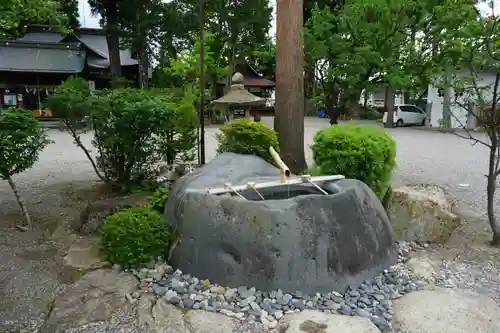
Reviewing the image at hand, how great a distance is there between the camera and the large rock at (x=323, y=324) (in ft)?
9.10

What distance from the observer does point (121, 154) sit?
5973 millimetres

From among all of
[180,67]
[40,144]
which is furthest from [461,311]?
[180,67]

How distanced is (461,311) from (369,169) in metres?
2.14

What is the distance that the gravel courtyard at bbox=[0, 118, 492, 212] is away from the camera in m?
7.21

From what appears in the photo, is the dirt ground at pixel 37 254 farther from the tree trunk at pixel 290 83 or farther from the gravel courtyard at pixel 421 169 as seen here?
the tree trunk at pixel 290 83

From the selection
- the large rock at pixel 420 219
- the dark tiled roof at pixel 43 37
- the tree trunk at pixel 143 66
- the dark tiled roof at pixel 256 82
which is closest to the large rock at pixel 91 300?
the large rock at pixel 420 219

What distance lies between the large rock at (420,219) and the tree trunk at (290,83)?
205 cm

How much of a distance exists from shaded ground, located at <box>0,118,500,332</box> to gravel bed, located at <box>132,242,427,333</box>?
2.61ft

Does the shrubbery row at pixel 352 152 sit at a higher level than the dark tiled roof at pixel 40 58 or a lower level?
lower

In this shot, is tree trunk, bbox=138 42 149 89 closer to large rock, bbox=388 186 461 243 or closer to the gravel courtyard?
the gravel courtyard

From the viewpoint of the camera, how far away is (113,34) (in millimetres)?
22016

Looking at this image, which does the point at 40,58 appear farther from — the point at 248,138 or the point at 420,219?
the point at 420,219

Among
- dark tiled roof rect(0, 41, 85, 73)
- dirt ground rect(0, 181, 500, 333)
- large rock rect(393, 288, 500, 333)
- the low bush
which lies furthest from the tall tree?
large rock rect(393, 288, 500, 333)

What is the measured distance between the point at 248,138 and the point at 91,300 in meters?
3.08
